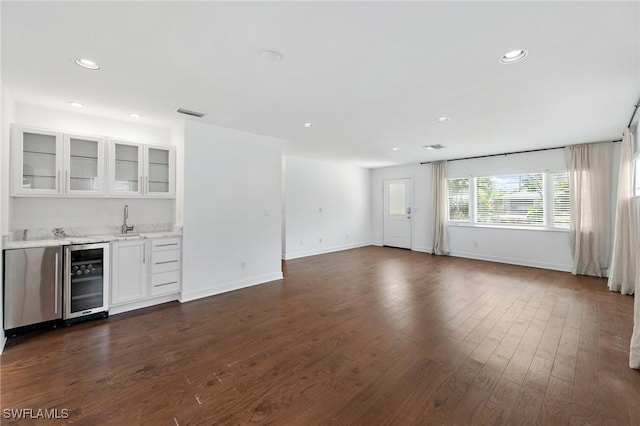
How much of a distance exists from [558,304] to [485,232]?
10.3 feet

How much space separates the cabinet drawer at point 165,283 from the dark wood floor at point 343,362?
280mm

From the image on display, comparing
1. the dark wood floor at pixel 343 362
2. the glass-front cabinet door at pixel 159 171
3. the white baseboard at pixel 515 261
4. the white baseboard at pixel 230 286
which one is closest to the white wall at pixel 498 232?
the white baseboard at pixel 515 261

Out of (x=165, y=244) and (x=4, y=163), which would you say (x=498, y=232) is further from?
(x=4, y=163)

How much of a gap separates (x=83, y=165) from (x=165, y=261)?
5.35 ft

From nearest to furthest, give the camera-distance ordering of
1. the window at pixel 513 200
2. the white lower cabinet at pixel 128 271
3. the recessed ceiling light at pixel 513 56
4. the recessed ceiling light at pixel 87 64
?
the recessed ceiling light at pixel 513 56, the recessed ceiling light at pixel 87 64, the white lower cabinet at pixel 128 271, the window at pixel 513 200

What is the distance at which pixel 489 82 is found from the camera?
269 centimetres

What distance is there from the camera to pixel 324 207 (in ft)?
25.6

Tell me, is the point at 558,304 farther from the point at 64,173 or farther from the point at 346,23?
the point at 64,173

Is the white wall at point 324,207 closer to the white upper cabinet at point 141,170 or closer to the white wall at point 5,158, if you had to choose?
the white upper cabinet at point 141,170

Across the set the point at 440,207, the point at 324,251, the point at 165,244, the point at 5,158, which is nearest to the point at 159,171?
the point at 165,244

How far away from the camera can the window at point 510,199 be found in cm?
606

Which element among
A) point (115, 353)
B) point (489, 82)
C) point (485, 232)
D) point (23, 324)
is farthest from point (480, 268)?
point (23, 324)

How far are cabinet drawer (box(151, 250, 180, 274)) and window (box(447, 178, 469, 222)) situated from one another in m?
6.68

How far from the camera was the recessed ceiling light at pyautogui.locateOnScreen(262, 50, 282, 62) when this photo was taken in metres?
2.17
